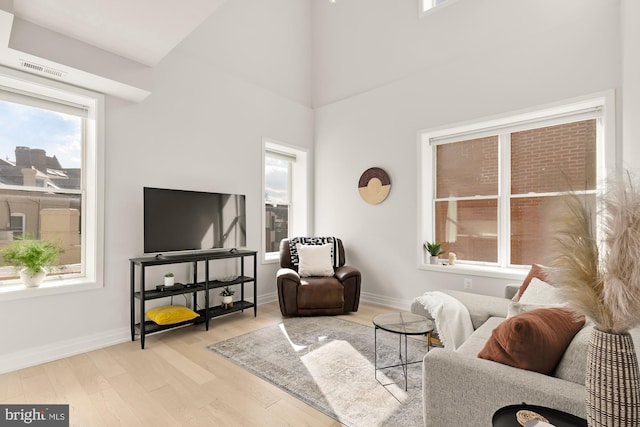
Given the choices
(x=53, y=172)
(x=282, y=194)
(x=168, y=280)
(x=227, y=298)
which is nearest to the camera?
(x=53, y=172)

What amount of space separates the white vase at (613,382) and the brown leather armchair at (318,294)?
2.95 metres

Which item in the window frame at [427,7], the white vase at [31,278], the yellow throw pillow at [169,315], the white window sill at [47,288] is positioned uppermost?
the window frame at [427,7]

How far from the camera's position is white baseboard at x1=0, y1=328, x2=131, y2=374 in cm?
248

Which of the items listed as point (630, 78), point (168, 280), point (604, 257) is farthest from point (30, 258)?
point (630, 78)

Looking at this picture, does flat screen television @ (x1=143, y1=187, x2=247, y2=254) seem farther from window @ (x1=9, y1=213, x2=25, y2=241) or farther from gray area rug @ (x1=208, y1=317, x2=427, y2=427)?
gray area rug @ (x1=208, y1=317, x2=427, y2=427)

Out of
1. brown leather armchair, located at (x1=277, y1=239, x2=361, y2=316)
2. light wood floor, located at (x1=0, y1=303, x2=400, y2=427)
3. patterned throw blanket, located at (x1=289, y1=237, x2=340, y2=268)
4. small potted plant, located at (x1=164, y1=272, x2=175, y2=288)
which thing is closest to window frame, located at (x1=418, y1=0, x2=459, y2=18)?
patterned throw blanket, located at (x1=289, y1=237, x2=340, y2=268)

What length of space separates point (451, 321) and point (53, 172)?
378cm

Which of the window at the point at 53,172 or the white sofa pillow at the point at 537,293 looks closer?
the white sofa pillow at the point at 537,293

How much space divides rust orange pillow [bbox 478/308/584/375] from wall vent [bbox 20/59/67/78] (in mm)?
3717

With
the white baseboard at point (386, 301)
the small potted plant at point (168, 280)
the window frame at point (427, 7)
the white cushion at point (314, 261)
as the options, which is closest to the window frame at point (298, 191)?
the white cushion at point (314, 261)

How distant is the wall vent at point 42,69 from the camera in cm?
250

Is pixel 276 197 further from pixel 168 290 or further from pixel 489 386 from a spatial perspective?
pixel 489 386

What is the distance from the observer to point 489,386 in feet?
4.25

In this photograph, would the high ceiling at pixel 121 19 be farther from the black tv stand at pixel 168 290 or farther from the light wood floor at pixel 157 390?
the light wood floor at pixel 157 390
